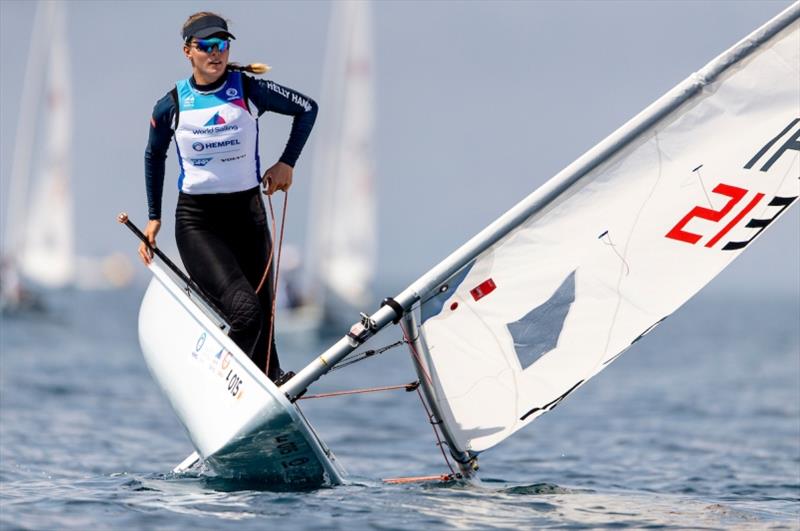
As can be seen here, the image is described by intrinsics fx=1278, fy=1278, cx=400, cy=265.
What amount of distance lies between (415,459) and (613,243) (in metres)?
4.51

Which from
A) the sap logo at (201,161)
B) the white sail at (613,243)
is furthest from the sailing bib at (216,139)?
the white sail at (613,243)

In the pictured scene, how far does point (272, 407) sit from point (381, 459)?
455 cm

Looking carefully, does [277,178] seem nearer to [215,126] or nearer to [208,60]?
[215,126]

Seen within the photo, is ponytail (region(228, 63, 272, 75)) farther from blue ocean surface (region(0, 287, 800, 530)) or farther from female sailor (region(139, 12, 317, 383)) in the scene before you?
blue ocean surface (region(0, 287, 800, 530))

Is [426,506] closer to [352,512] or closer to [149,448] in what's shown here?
[352,512]

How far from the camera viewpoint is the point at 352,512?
5.98 meters

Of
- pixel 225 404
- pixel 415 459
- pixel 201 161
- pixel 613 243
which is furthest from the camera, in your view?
pixel 415 459

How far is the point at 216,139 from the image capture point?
644cm

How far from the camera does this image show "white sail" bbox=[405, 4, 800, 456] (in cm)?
614

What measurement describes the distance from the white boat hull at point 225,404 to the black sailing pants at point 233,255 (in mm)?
169

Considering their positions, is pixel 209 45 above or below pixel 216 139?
above

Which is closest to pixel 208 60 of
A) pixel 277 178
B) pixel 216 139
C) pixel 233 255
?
pixel 216 139

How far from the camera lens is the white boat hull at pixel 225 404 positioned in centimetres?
608

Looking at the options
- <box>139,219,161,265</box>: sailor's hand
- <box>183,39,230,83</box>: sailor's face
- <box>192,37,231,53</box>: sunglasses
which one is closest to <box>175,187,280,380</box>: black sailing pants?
<box>139,219,161,265</box>: sailor's hand
